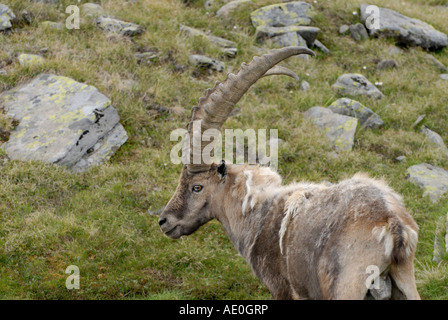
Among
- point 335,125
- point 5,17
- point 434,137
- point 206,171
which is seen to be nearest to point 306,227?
point 206,171

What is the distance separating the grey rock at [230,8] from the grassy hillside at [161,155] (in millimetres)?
318

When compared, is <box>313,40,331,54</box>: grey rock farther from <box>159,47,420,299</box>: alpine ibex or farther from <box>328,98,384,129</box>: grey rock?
<box>159,47,420,299</box>: alpine ibex

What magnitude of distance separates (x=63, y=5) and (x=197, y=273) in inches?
452

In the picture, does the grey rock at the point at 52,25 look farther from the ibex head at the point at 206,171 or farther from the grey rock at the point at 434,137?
the grey rock at the point at 434,137

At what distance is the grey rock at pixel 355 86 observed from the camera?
583 inches

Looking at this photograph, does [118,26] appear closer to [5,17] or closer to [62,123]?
[5,17]

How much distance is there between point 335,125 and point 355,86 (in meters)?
2.36

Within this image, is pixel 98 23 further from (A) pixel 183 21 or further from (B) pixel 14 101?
(B) pixel 14 101

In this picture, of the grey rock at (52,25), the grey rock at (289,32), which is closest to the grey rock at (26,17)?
the grey rock at (52,25)

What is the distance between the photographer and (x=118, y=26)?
15766 mm

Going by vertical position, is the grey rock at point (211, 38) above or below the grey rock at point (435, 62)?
above

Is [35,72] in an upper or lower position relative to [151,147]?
upper

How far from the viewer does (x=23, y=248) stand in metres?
8.68
